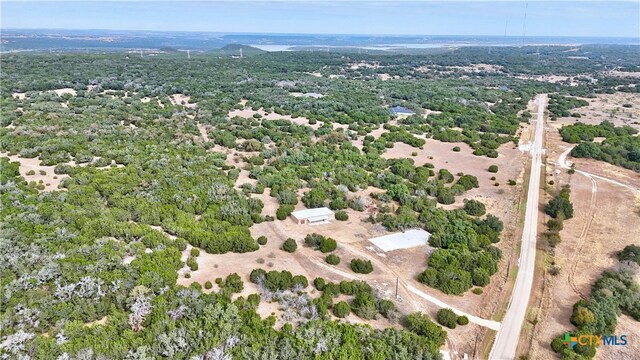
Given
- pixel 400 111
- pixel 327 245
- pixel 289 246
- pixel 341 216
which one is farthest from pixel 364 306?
pixel 400 111

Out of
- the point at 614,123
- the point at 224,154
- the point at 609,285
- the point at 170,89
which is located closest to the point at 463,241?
the point at 609,285

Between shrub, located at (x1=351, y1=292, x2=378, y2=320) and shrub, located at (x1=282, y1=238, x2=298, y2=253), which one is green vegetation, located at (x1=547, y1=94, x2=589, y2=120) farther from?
shrub, located at (x1=351, y1=292, x2=378, y2=320)

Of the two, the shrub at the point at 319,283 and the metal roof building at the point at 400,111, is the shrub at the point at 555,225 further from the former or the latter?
the metal roof building at the point at 400,111

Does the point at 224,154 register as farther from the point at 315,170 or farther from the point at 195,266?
the point at 195,266

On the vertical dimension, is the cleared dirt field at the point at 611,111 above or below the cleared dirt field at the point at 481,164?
above

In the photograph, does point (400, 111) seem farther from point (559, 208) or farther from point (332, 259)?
point (332, 259)

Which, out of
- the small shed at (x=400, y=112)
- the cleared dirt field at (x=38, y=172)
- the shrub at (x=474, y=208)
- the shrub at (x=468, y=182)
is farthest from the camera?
the small shed at (x=400, y=112)

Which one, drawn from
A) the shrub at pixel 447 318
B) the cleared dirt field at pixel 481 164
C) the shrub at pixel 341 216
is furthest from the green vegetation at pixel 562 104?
the shrub at pixel 447 318

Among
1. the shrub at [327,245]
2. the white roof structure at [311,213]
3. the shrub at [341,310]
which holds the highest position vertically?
the white roof structure at [311,213]
